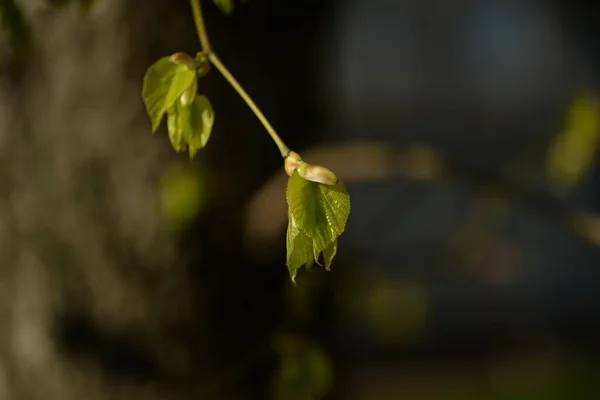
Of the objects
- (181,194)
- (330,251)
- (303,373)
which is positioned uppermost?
(330,251)

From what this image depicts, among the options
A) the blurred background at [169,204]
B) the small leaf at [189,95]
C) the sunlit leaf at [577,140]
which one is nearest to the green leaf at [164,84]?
the small leaf at [189,95]

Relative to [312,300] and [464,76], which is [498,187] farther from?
[464,76]

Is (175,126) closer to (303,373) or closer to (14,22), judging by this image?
(14,22)

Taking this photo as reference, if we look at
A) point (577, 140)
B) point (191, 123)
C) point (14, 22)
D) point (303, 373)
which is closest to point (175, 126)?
point (191, 123)

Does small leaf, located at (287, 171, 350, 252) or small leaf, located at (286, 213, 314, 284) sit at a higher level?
small leaf, located at (287, 171, 350, 252)

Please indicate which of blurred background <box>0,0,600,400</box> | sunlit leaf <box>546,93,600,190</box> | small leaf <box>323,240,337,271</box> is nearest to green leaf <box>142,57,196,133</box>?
small leaf <box>323,240,337,271</box>

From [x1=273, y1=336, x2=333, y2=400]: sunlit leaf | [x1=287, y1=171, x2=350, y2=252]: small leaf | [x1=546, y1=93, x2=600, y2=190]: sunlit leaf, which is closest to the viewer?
[x1=287, y1=171, x2=350, y2=252]: small leaf

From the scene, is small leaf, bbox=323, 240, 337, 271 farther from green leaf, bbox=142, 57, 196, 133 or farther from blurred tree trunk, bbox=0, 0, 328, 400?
blurred tree trunk, bbox=0, 0, 328, 400
